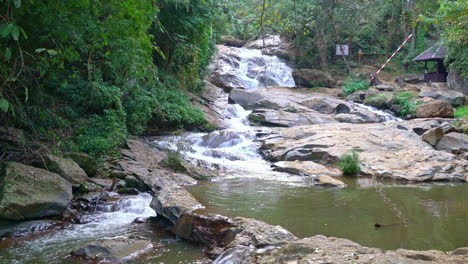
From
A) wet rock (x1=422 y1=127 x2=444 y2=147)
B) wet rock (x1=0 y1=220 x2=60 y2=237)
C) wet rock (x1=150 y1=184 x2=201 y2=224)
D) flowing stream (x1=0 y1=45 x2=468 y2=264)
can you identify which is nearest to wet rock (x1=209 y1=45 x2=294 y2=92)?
wet rock (x1=422 y1=127 x2=444 y2=147)

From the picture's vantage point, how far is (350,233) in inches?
200

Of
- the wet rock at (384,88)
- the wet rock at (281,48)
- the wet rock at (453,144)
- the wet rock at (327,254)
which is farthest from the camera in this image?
the wet rock at (281,48)

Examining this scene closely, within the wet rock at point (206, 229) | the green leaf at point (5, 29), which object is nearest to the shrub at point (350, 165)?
the wet rock at point (206, 229)

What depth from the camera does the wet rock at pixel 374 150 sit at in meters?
10.3

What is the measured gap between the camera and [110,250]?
442 centimetres

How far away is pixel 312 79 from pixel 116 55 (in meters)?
20.8

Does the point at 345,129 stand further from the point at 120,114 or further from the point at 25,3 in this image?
the point at 25,3

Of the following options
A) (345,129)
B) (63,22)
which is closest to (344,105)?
(345,129)

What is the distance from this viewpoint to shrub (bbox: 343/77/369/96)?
23094 millimetres

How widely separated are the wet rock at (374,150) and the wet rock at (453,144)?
98mm

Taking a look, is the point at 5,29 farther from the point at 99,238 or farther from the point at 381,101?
the point at 381,101

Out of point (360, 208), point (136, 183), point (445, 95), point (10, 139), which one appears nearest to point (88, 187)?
point (136, 183)

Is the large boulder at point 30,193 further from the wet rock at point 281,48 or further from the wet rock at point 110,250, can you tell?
the wet rock at point 281,48

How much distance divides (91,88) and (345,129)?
897cm
